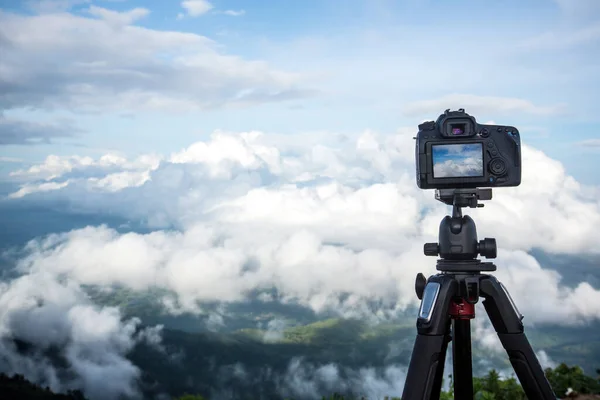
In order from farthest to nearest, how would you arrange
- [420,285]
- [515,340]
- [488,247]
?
[420,285] → [488,247] → [515,340]

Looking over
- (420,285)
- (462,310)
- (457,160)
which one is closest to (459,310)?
(462,310)

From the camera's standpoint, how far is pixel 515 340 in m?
2.96

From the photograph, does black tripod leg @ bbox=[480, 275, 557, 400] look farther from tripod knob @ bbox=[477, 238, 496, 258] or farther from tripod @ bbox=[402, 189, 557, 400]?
tripod knob @ bbox=[477, 238, 496, 258]

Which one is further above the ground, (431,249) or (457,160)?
(457,160)

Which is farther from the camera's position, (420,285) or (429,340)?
(420,285)

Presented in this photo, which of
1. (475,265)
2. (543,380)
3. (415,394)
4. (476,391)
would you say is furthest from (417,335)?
(476,391)

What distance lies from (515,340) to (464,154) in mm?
1009

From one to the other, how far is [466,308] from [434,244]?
15.5 inches

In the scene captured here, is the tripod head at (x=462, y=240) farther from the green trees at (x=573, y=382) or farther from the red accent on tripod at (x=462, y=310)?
the green trees at (x=573, y=382)

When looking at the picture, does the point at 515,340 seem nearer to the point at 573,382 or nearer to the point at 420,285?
the point at 420,285

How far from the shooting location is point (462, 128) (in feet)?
10.0

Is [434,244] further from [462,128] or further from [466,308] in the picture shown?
[462,128]

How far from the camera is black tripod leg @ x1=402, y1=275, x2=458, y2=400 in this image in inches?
110

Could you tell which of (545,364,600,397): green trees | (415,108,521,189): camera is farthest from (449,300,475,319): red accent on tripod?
(545,364,600,397): green trees
